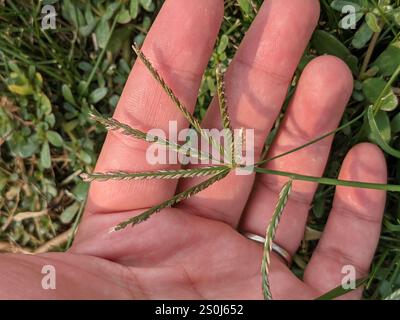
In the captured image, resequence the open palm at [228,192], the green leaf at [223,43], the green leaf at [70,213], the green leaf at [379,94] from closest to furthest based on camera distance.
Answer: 1. the open palm at [228,192]
2. the green leaf at [379,94]
3. the green leaf at [223,43]
4. the green leaf at [70,213]

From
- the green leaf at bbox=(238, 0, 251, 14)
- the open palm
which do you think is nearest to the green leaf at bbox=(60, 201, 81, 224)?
the open palm

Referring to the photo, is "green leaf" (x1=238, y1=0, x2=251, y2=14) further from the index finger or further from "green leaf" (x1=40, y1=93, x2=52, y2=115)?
"green leaf" (x1=40, y1=93, x2=52, y2=115)

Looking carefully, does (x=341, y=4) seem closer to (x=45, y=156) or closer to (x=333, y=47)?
(x=333, y=47)

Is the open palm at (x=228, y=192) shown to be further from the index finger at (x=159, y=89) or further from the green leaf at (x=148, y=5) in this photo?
the green leaf at (x=148, y=5)

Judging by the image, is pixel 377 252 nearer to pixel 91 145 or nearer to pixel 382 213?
pixel 382 213

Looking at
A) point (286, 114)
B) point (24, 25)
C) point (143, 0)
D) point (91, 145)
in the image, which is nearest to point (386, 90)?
point (286, 114)

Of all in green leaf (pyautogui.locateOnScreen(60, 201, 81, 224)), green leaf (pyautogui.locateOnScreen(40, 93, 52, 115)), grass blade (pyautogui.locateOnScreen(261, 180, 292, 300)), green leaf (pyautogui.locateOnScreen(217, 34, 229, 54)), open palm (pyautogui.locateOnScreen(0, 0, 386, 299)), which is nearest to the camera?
grass blade (pyautogui.locateOnScreen(261, 180, 292, 300))

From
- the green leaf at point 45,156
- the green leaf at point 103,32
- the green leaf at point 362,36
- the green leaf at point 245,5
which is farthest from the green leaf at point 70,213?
the green leaf at point 362,36
